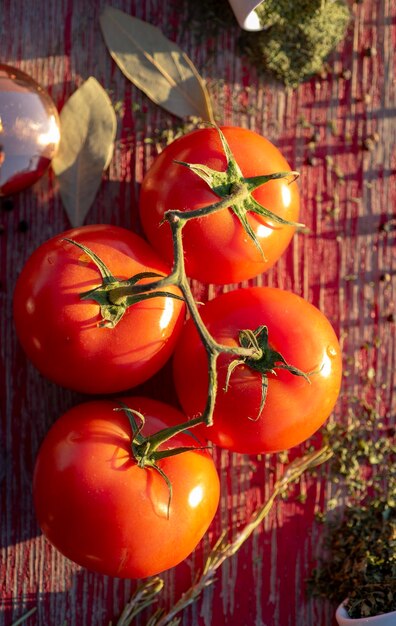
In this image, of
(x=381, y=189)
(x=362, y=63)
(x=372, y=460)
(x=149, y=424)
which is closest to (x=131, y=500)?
(x=149, y=424)

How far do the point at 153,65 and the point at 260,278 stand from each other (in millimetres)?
317

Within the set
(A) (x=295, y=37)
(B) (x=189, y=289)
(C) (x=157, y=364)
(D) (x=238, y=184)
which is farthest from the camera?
(A) (x=295, y=37)

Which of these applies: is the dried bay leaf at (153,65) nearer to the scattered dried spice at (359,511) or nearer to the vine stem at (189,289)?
the vine stem at (189,289)

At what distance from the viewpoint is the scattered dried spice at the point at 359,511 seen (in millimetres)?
947

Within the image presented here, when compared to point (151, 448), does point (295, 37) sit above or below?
above

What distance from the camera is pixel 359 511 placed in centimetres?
99

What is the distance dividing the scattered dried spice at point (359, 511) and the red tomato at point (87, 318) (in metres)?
0.31

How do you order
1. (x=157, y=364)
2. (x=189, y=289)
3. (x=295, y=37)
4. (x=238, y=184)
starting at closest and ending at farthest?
1. (x=189, y=289)
2. (x=238, y=184)
3. (x=157, y=364)
4. (x=295, y=37)

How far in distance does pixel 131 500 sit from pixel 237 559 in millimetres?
270

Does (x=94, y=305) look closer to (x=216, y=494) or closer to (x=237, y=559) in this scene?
(x=216, y=494)

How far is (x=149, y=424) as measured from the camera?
83 cm

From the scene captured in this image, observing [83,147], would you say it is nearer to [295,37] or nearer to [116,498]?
[295,37]

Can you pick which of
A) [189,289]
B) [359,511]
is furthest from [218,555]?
[189,289]

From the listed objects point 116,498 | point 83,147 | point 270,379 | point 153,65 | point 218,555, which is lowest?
point 218,555
